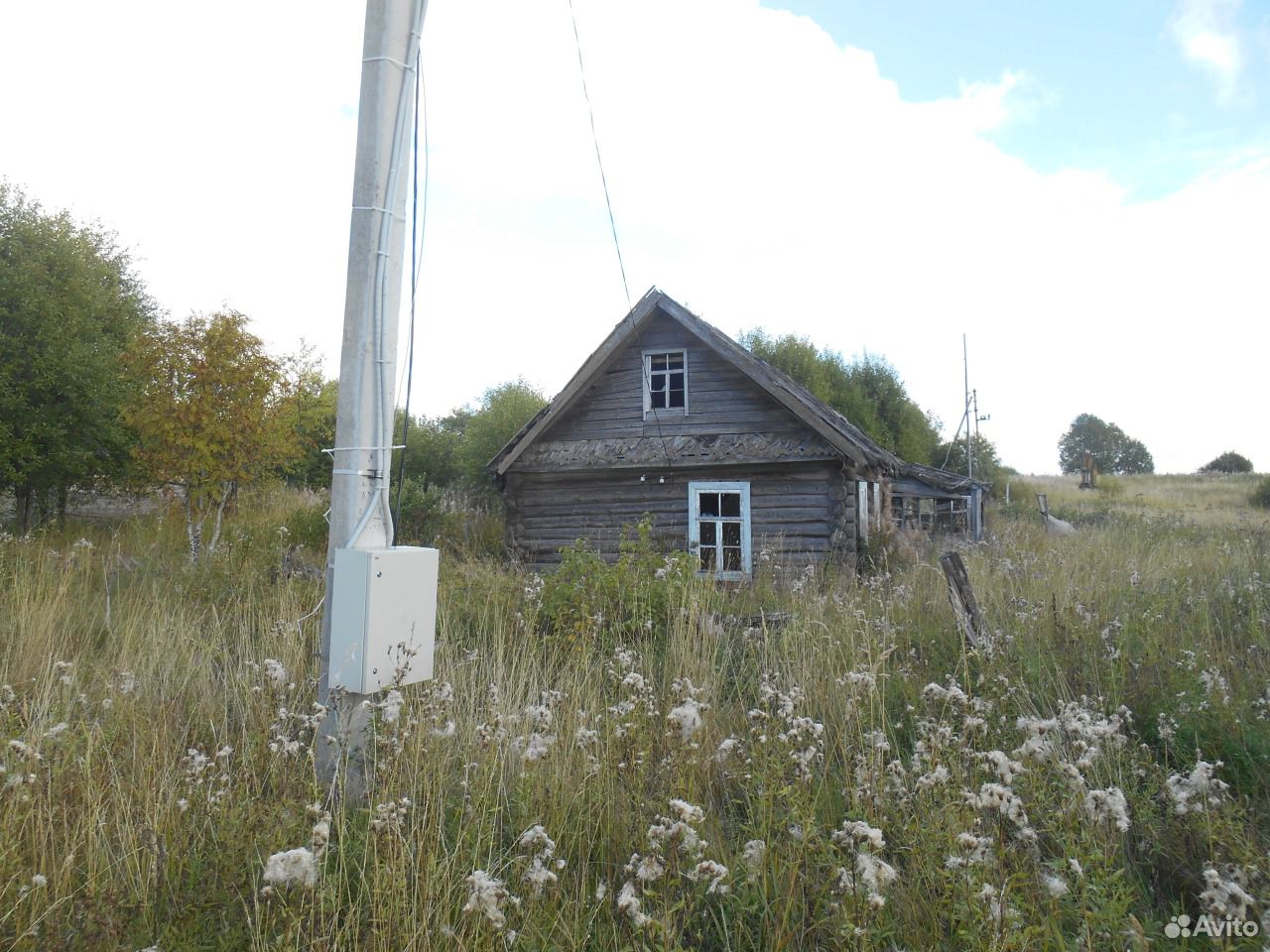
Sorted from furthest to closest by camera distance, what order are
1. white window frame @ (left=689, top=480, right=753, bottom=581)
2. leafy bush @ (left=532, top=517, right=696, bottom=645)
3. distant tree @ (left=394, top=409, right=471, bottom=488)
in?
distant tree @ (left=394, top=409, right=471, bottom=488) → white window frame @ (left=689, top=480, right=753, bottom=581) → leafy bush @ (left=532, top=517, right=696, bottom=645)

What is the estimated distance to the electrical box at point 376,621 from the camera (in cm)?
274

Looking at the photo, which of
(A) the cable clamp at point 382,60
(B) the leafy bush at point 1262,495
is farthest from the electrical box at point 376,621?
(B) the leafy bush at point 1262,495

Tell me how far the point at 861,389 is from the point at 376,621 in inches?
1381

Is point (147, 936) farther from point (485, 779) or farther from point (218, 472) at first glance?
point (218, 472)

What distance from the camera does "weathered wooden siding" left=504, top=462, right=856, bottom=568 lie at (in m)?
12.8

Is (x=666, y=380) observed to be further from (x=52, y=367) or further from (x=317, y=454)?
(x=317, y=454)

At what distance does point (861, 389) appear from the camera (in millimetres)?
35406

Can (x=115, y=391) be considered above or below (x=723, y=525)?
above

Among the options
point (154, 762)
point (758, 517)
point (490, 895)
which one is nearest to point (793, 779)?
point (490, 895)

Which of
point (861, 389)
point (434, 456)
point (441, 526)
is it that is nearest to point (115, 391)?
point (441, 526)

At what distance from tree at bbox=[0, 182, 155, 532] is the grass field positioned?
37.1 ft

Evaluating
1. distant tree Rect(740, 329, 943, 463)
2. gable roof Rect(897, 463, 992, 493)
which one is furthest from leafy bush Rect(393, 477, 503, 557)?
distant tree Rect(740, 329, 943, 463)

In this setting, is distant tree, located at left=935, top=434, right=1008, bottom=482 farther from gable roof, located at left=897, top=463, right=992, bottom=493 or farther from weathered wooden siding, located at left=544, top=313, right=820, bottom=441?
weathered wooden siding, located at left=544, top=313, right=820, bottom=441

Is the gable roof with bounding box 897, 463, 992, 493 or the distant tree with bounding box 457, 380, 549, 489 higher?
the distant tree with bounding box 457, 380, 549, 489
